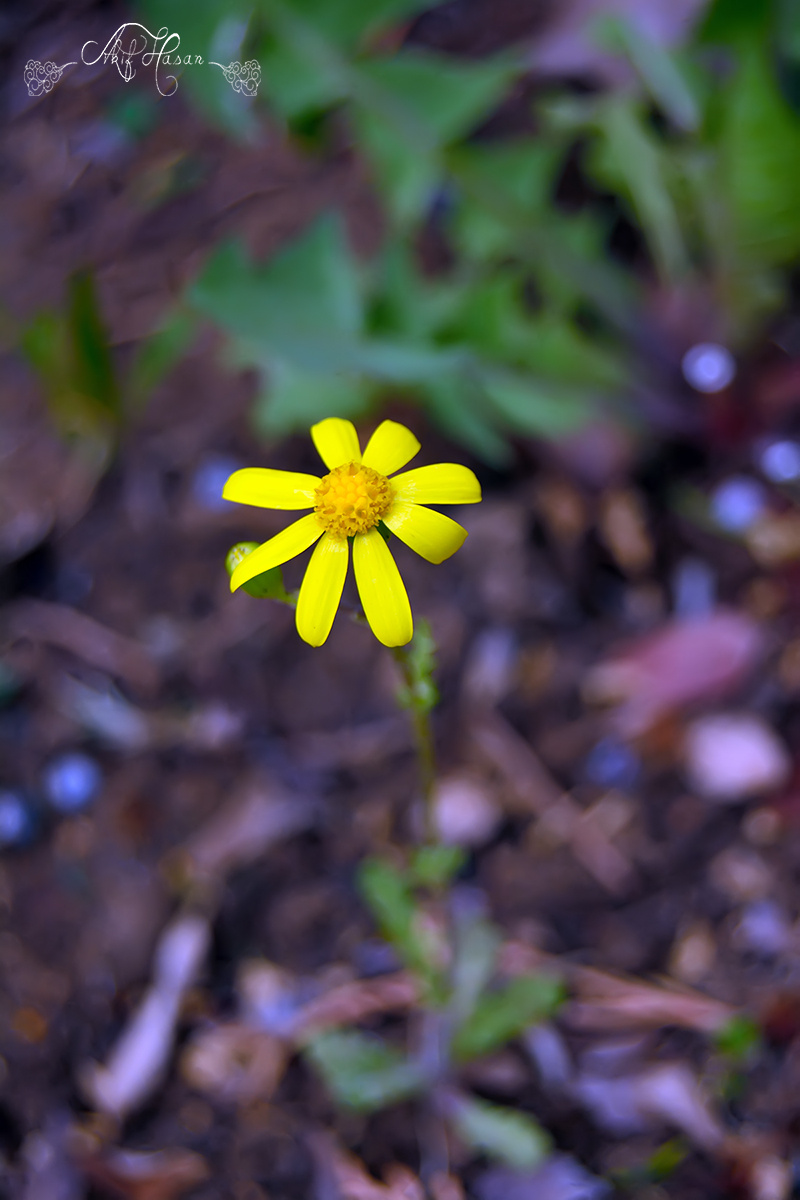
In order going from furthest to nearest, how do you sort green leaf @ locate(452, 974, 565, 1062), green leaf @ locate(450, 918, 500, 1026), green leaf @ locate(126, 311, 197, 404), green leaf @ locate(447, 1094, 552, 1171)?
green leaf @ locate(126, 311, 197, 404), green leaf @ locate(450, 918, 500, 1026), green leaf @ locate(452, 974, 565, 1062), green leaf @ locate(447, 1094, 552, 1171)

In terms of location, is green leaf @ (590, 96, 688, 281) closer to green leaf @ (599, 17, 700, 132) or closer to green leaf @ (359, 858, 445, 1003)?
green leaf @ (599, 17, 700, 132)

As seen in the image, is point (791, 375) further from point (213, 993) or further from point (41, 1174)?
point (41, 1174)

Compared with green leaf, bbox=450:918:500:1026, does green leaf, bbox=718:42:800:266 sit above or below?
above

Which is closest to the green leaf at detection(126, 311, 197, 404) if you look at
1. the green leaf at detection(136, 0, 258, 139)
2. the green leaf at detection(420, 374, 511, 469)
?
the green leaf at detection(136, 0, 258, 139)

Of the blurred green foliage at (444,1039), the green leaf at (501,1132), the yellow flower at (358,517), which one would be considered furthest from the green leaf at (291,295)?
the green leaf at (501,1132)

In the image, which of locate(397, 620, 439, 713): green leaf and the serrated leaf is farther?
the serrated leaf

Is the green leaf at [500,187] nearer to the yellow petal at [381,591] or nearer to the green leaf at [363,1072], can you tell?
the yellow petal at [381,591]
